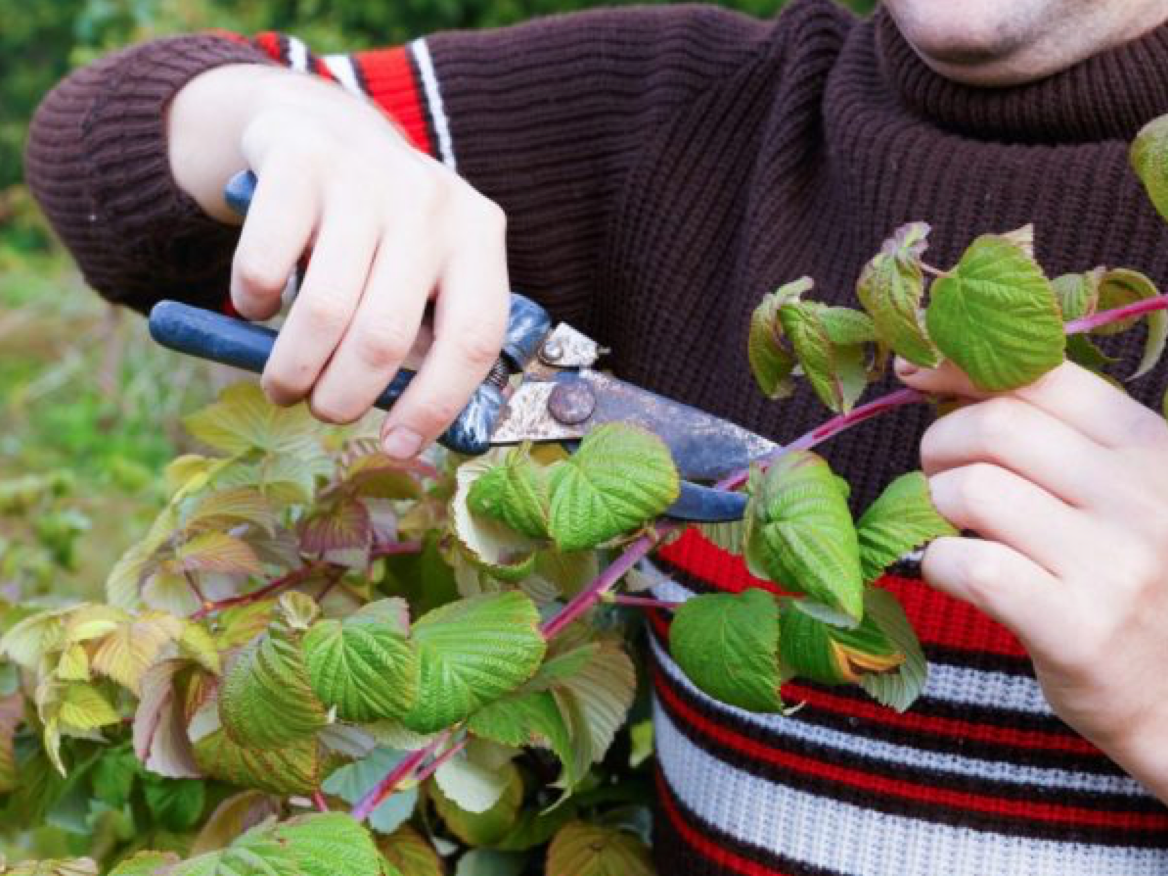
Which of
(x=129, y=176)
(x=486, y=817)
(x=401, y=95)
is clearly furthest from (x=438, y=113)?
(x=486, y=817)

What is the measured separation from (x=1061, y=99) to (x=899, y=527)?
0.40 m

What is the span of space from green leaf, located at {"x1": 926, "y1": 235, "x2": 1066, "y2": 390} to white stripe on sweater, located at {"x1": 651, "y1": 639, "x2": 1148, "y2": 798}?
0.30m

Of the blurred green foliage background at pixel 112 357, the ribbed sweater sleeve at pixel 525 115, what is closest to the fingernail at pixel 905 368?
the ribbed sweater sleeve at pixel 525 115

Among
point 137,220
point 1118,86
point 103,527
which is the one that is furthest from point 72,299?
point 1118,86

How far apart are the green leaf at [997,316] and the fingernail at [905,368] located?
43 mm

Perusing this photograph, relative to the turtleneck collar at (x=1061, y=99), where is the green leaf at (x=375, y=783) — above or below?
below

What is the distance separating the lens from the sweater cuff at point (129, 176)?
935 mm

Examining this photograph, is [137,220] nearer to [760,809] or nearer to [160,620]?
[160,620]

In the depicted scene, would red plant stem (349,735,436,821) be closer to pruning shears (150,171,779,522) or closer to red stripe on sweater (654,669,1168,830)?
pruning shears (150,171,779,522)

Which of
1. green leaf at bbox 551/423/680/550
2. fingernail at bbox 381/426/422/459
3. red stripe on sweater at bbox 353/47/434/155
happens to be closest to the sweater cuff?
red stripe on sweater at bbox 353/47/434/155

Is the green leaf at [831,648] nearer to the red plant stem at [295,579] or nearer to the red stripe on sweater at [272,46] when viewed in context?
the red plant stem at [295,579]

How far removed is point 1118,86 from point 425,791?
1.88 feet

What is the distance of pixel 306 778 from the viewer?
0.64m

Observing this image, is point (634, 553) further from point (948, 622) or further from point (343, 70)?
point (343, 70)
